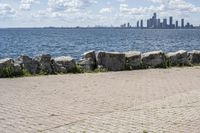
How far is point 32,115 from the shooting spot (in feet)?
31.4

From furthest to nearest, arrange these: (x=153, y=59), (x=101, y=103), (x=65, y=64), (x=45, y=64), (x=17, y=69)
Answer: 1. (x=153, y=59)
2. (x=65, y=64)
3. (x=45, y=64)
4. (x=17, y=69)
5. (x=101, y=103)

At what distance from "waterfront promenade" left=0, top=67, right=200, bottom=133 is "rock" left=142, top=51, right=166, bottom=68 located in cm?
252

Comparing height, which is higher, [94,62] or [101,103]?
[94,62]

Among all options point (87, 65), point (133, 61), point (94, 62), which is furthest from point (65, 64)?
point (133, 61)

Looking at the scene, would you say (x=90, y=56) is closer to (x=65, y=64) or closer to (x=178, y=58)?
(x=65, y=64)

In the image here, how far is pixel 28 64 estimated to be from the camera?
54.2 ft

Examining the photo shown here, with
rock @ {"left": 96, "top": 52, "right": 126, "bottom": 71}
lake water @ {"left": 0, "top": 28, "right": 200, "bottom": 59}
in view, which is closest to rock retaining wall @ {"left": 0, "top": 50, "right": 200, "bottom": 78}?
rock @ {"left": 96, "top": 52, "right": 126, "bottom": 71}

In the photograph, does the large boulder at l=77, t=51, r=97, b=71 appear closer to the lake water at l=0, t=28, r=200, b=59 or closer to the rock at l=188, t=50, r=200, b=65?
the rock at l=188, t=50, r=200, b=65

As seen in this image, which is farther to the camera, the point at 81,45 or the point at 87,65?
the point at 81,45

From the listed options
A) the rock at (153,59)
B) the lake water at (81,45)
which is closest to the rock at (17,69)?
the rock at (153,59)

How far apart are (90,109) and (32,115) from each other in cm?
142

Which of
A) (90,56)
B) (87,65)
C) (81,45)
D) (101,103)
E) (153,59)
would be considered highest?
(90,56)

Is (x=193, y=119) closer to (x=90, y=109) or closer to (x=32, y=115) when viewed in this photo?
(x=90, y=109)

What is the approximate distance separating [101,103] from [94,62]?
7178 mm
